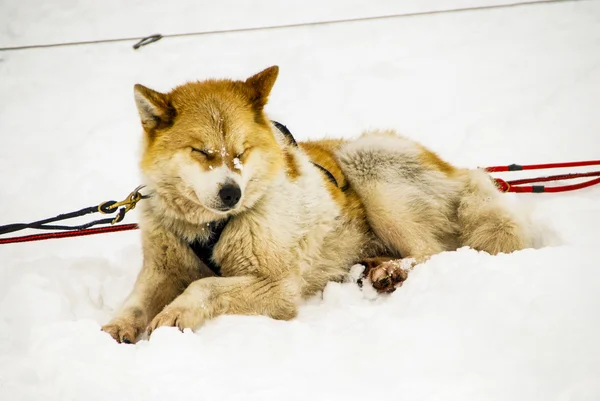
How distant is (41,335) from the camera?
2420 millimetres

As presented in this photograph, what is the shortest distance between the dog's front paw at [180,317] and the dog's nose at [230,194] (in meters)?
0.57

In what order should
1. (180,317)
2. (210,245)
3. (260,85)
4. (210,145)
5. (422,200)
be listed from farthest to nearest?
1. (422,200)
2. (260,85)
3. (210,245)
4. (210,145)
5. (180,317)

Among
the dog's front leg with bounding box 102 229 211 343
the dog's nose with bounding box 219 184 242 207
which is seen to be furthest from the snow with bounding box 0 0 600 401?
the dog's nose with bounding box 219 184 242 207

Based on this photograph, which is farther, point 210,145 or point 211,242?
point 211,242

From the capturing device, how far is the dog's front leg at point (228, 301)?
8.75 feet

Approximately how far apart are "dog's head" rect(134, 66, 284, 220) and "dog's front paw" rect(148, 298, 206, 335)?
1.76ft

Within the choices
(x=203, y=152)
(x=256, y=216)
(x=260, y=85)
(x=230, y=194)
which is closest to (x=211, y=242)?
(x=256, y=216)

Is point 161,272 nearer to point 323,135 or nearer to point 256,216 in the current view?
point 256,216

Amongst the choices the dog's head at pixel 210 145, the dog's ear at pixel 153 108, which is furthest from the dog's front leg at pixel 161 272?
the dog's ear at pixel 153 108

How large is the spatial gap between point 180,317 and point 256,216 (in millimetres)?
755

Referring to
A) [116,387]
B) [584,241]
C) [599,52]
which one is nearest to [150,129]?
[116,387]

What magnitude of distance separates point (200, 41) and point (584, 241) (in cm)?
665

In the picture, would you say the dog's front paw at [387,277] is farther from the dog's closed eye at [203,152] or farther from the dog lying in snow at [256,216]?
the dog's closed eye at [203,152]

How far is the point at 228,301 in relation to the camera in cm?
286
